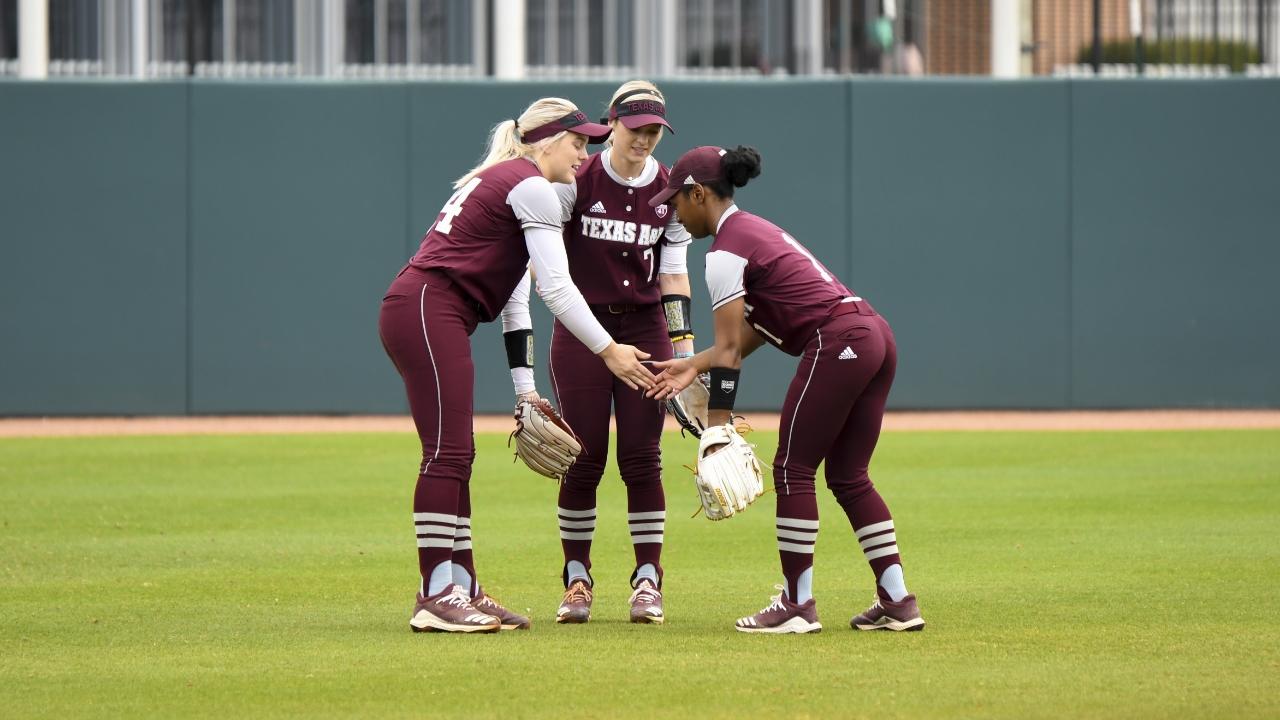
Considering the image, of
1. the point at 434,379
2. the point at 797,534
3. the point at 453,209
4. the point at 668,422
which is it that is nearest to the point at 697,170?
the point at 453,209

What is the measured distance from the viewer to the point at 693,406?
236 inches

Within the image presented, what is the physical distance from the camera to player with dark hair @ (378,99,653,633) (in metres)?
5.30

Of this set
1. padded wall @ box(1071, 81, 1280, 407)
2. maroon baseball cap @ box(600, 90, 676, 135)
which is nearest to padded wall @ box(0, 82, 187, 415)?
padded wall @ box(1071, 81, 1280, 407)

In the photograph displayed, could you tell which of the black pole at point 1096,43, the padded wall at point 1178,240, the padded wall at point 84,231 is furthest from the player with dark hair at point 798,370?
the black pole at point 1096,43

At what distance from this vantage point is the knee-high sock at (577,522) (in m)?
5.94

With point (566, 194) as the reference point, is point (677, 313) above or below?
below

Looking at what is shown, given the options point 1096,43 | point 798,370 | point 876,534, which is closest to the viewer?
point 798,370

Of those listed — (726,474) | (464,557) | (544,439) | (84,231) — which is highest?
(84,231)

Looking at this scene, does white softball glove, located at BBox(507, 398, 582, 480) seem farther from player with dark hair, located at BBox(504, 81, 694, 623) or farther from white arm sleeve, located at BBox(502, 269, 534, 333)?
white arm sleeve, located at BBox(502, 269, 534, 333)

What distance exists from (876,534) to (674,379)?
94 centimetres

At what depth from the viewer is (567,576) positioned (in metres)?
5.89

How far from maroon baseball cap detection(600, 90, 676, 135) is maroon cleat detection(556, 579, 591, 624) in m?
1.81

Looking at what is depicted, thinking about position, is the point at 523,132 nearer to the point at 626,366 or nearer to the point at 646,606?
the point at 626,366

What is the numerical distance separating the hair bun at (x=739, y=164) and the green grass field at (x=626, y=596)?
1684 millimetres
